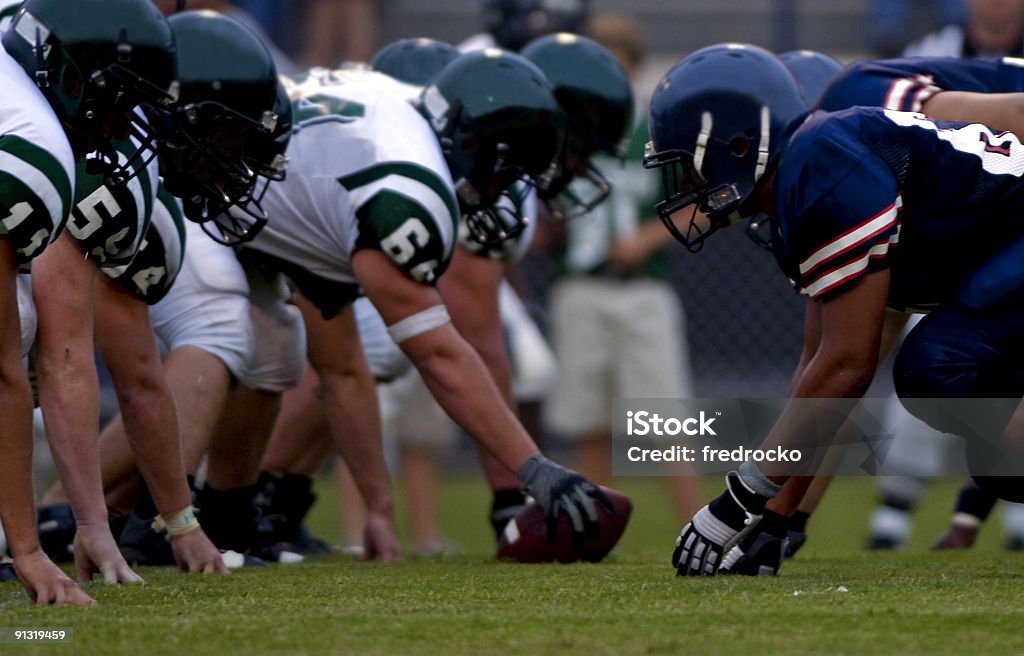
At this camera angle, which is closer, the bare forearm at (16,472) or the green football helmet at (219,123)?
the bare forearm at (16,472)

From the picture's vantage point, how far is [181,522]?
394 cm

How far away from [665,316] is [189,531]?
12.4 feet

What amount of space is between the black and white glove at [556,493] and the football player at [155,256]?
825 millimetres

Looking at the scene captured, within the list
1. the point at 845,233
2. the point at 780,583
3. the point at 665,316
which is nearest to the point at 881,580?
the point at 780,583

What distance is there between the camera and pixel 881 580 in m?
3.71

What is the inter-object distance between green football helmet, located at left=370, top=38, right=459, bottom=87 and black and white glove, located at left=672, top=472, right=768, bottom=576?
6.99 feet

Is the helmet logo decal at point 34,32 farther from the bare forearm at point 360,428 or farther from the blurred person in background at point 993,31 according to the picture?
the blurred person in background at point 993,31

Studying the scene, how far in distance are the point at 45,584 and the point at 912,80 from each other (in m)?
2.65

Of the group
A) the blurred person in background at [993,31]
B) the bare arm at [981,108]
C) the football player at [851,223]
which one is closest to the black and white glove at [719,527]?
the football player at [851,223]

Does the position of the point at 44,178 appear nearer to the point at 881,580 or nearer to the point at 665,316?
the point at 881,580

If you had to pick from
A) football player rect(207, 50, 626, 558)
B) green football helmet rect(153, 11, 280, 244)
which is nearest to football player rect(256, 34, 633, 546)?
football player rect(207, 50, 626, 558)

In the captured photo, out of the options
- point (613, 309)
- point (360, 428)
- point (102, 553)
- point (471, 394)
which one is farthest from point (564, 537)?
point (613, 309)

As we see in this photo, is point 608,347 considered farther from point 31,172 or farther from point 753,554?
point 31,172

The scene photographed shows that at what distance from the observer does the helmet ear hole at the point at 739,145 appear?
12.7 ft
